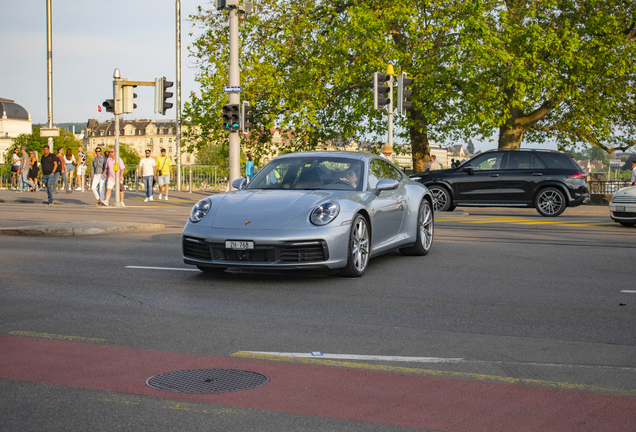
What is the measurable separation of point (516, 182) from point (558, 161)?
123 cm

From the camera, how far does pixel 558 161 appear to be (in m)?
19.4

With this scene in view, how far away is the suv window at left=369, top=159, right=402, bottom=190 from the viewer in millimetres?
8825

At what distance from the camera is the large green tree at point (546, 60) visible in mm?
26594

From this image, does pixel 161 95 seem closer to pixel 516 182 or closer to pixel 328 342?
pixel 516 182

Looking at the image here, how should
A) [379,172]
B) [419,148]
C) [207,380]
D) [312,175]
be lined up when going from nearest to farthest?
[207,380], [312,175], [379,172], [419,148]

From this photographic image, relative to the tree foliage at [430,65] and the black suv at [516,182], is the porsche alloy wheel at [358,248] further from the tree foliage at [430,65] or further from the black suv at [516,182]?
the tree foliage at [430,65]

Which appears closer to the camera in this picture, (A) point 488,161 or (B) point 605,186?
(A) point 488,161

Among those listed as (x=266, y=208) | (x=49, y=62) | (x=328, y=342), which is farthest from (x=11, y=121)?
(x=328, y=342)

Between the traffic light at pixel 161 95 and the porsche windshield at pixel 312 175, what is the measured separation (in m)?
14.8

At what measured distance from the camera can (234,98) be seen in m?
21.4

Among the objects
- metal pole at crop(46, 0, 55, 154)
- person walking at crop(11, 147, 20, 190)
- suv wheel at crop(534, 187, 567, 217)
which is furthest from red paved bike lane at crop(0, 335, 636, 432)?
person walking at crop(11, 147, 20, 190)

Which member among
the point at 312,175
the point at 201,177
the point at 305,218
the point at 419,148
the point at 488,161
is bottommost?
the point at 305,218

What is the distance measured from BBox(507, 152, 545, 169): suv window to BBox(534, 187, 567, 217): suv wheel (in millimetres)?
774

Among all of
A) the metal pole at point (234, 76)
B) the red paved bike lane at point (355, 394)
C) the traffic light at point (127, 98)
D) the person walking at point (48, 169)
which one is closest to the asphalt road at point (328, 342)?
the red paved bike lane at point (355, 394)
